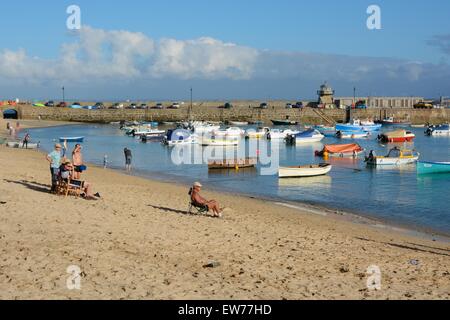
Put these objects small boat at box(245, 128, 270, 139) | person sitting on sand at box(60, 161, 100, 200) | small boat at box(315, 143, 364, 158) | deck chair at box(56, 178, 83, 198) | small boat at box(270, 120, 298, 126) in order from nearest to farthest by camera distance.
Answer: person sitting on sand at box(60, 161, 100, 200) < deck chair at box(56, 178, 83, 198) < small boat at box(315, 143, 364, 158) < small boat at box(245, 128, 270, 139) < small boat at box(270, 120, 298, 126)

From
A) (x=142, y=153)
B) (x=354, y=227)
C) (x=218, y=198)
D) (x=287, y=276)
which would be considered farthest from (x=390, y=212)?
(x=142, y=153)

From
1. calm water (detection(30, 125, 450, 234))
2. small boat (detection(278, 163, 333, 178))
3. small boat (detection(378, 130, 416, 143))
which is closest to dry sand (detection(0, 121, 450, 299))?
calm water (detection(30, 125, 450, 234))

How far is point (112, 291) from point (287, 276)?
3.27 metres

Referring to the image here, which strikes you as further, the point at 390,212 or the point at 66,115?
the point at 66,115

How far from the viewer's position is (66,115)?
4562 inches

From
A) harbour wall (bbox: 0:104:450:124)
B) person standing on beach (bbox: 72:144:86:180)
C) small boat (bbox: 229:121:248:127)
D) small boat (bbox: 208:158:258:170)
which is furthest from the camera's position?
harbour wall (bbox: 0:104:450:124)

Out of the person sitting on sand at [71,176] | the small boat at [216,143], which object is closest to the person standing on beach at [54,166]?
the person sitting on sand at [71,176]

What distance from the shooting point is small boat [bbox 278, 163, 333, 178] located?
1380 inches

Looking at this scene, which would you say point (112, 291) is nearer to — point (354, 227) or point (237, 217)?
point (237, 217)

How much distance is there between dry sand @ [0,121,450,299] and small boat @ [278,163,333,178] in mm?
15816

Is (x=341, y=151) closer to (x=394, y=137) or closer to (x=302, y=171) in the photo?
(x=302, y=171)

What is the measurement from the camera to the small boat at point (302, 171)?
115 feet

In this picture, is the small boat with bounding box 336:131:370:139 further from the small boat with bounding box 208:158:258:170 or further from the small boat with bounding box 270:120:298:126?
the small boat with bounding box 208:158:258:170
